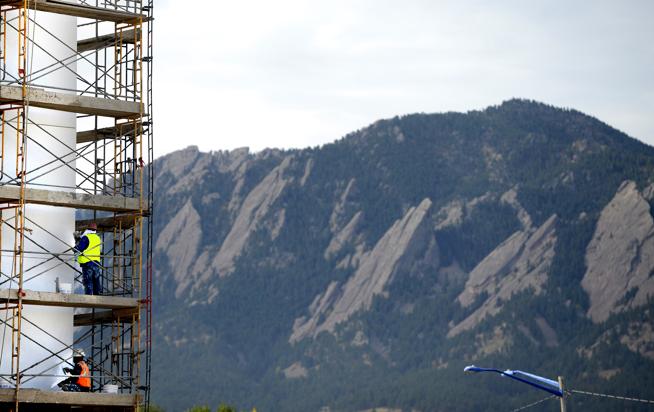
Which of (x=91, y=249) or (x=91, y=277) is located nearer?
(x=91, y=249)

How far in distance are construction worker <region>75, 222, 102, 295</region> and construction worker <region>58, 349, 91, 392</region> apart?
2416 millimetres

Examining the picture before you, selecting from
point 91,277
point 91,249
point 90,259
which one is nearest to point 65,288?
point 91,277

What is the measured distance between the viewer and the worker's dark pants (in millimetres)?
50000

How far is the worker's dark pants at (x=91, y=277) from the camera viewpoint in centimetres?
5000

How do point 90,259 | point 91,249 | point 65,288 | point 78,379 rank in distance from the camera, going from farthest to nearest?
1. point 65,288
2. point 90,259
3. point 91,249
4. point 78,379

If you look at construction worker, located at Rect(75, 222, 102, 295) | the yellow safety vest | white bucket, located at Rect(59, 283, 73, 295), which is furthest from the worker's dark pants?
white bucket, located at Rect(59, 283, 73, 295)

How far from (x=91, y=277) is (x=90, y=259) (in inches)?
24.5

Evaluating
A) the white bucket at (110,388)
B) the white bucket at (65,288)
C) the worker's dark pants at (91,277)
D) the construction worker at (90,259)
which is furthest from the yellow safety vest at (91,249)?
the white bucket at (110,388)

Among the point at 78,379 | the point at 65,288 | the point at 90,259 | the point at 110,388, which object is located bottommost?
the point at 110,388

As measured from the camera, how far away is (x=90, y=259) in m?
49.9

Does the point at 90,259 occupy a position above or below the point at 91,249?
below

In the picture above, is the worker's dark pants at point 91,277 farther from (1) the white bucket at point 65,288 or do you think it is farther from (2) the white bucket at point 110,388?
(2) the white bucket at point 110,388

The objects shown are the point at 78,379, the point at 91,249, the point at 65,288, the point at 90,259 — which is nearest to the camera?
the point at 78,379

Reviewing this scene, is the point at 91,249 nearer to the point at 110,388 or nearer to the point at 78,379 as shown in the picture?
the point at 78,379
